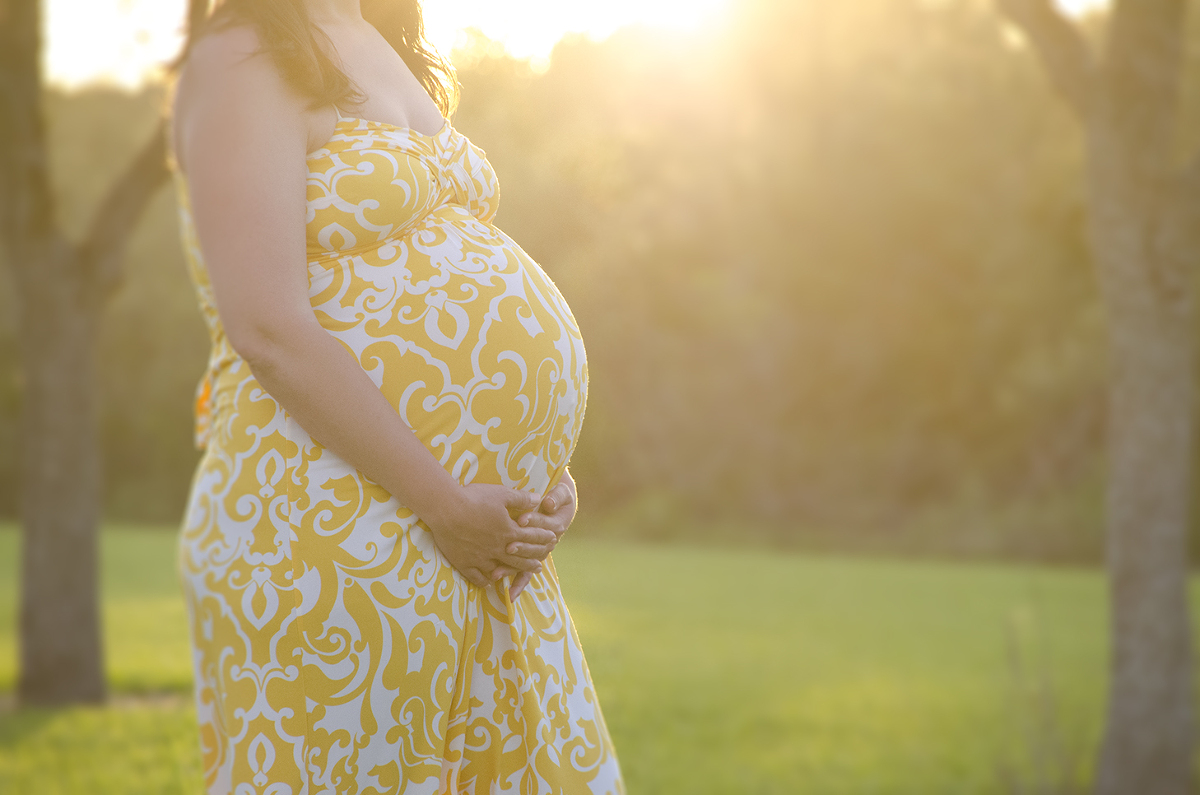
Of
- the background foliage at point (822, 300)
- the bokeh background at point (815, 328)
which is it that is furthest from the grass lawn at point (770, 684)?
the background foliage at point (822, 300)

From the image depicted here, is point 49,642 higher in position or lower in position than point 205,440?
lower

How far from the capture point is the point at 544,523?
156 centimetres

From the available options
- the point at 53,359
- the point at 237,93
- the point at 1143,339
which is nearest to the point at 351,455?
the point at 237,93

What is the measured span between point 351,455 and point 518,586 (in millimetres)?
341

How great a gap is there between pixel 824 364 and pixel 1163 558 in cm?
1997

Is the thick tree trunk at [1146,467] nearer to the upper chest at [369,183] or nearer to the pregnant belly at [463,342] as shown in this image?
the pregnant belly at [463,342]

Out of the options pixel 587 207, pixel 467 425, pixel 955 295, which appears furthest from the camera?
pixel 955 295

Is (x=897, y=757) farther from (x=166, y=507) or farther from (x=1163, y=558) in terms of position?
(x=166, y=507)

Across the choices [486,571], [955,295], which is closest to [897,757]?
[486,571]

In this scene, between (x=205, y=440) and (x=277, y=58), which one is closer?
(x=277, y=58)

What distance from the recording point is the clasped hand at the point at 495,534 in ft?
4.67

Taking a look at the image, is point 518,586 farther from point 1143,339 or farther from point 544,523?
point 1143,339

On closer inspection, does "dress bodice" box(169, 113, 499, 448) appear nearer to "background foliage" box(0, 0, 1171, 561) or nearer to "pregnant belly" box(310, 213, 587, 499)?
"pregnant belly" box(310, 213, 587, 499)

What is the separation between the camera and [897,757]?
5.52 m
